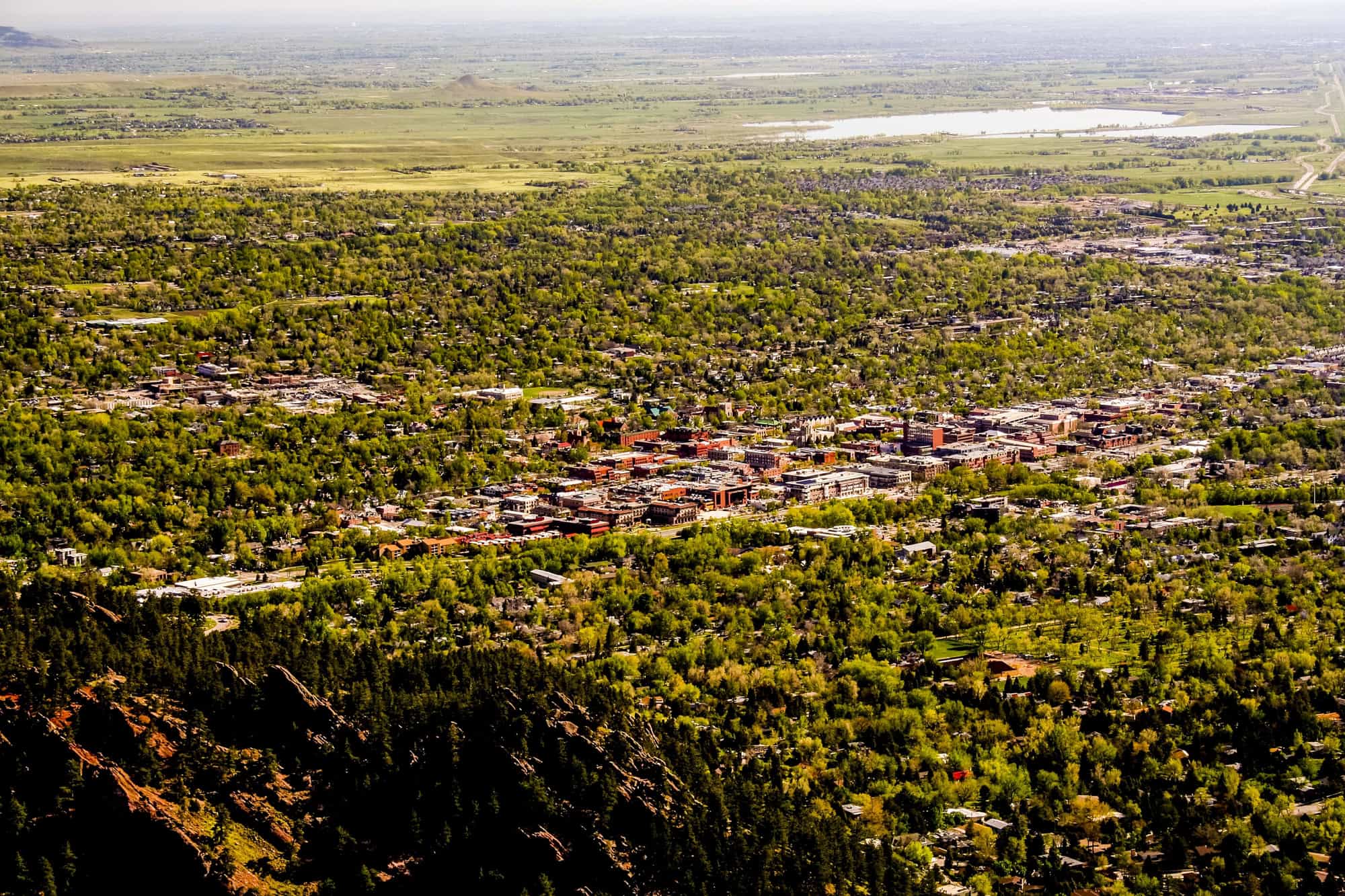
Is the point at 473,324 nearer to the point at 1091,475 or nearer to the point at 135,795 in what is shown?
the point at 1091,475

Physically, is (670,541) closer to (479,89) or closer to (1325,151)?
(1325,151)

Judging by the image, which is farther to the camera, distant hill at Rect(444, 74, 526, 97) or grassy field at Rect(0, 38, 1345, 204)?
distant hill at Rect(444, 74, 526, 97)

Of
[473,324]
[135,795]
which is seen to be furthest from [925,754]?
[473,324]

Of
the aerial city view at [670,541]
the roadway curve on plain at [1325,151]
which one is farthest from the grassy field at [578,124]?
the aerial city view at [670,541]

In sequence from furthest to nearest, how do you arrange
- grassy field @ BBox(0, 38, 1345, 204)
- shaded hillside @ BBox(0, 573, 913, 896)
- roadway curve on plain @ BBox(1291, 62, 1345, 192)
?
grassy field @ BBox(0, 38, 1345, 204) < roadway curve on plain @ BBox(1291, 62, 1345, 192) < shaded hillside @ BBox(0, 573, 913, 896)

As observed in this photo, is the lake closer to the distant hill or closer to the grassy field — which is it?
the grassy field

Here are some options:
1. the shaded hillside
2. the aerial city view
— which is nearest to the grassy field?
the aerial city view
